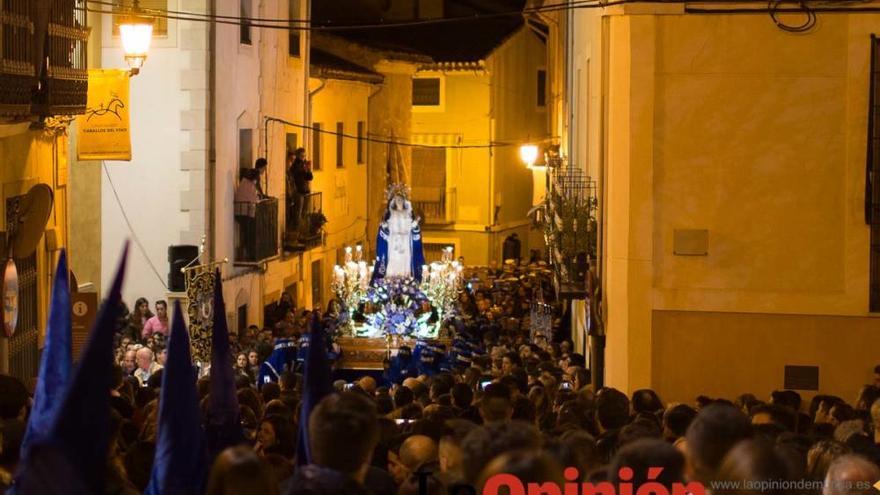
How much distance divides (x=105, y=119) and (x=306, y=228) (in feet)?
38.3

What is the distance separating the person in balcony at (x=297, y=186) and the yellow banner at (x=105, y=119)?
36.1ft

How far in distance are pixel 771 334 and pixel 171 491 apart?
28.2 ft

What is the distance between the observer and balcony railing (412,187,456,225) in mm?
46688

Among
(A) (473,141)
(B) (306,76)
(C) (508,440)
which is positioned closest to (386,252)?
(B) (306,76)

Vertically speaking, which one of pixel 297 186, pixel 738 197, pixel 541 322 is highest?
pixel 297 186

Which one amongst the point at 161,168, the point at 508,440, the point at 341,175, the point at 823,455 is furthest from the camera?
the point at 341,175

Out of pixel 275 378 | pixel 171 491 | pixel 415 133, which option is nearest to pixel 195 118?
pixel 275 378

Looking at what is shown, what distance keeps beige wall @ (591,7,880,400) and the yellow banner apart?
7212 millimetres

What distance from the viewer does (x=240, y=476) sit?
18.2 feet

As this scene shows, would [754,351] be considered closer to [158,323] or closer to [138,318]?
[158,323]

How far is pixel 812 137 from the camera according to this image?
14.3 m

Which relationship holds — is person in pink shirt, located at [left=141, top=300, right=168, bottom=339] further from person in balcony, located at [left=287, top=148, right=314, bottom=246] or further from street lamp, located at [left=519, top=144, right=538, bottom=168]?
street lamp, located at [left=519, top=144, right=538, bottom=168]

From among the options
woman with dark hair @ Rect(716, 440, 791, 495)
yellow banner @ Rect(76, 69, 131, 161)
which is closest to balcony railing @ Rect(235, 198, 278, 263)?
yellow banner @ Rect(76, 69, 131, 161)

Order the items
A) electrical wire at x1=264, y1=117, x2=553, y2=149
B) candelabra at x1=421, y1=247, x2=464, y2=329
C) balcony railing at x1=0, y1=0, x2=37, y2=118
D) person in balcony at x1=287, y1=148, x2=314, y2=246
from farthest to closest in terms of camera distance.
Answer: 1. electrical wire at x1=264, y1=117, x2=553, y2=149
2. person in balcony at x1=287, y1=148, x2=314, y2=246
3. candelabra at x1=421, y1=247, x2=464, y2=329
4. balcony railing at x1=0, y1=0, x2=37, y2=118
